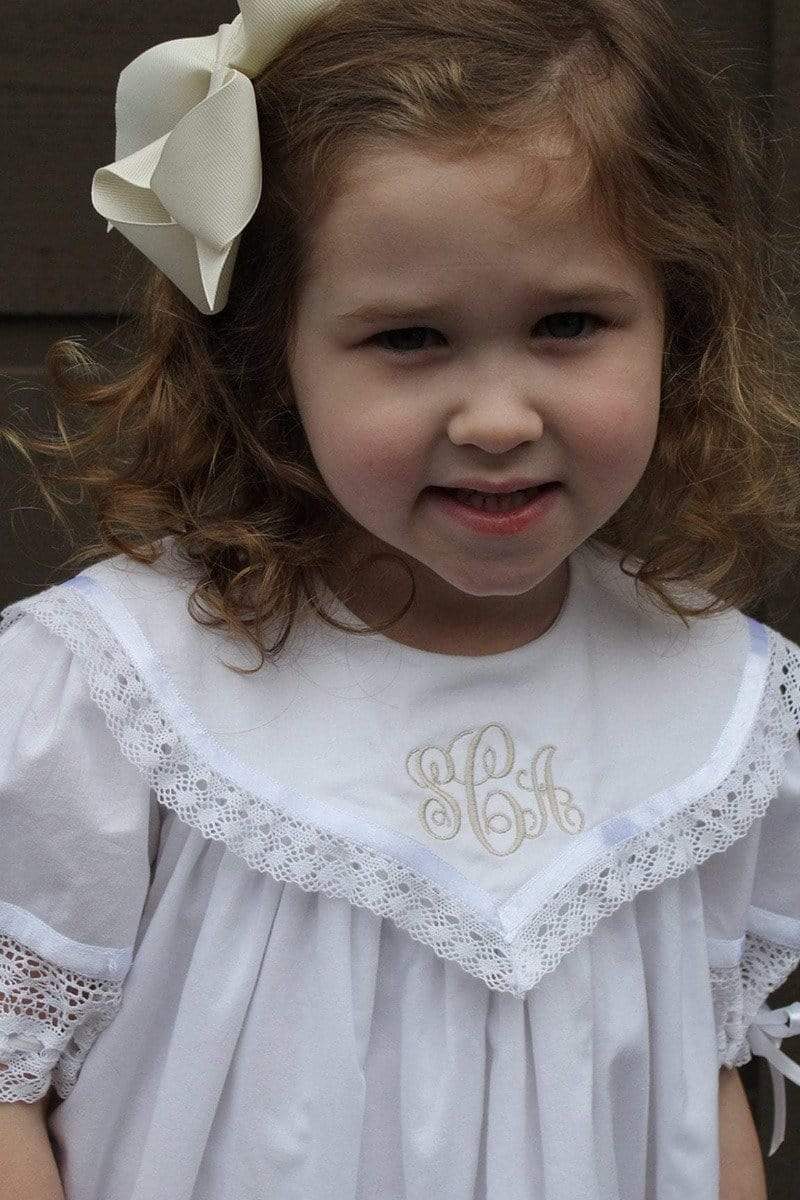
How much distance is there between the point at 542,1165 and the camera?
1.12 meters

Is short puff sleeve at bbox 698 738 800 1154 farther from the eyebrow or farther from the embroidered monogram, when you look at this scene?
the eyebrow

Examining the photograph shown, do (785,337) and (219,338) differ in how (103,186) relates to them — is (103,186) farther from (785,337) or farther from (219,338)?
(785,337)

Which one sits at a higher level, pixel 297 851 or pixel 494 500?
pixel 494 500

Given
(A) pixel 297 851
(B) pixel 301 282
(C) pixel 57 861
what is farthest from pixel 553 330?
(C) pixel 57 861

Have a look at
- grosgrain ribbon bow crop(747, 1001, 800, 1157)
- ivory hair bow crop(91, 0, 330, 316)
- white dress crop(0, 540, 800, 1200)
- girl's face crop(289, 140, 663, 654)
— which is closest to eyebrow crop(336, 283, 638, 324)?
girl's face crop(289, 140, 663, 654)

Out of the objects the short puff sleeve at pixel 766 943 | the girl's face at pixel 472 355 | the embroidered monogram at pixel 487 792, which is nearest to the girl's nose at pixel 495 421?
the girl's face at pixel 472 355

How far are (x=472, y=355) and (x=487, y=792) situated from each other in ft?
1.12

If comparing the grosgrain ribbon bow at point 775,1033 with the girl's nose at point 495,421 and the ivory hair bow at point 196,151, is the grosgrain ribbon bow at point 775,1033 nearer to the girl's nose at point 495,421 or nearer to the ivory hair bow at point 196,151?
the girl's nose at point 495,421

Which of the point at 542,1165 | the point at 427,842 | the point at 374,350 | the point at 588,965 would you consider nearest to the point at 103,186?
the point at 374,350

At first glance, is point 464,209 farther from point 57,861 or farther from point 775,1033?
point 775,1033

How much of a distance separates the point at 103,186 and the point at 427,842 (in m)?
0.55

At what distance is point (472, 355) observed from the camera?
104 cm

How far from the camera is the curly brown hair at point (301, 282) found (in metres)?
1.04

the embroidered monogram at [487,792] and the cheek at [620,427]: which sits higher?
the cheek at [620,427]
